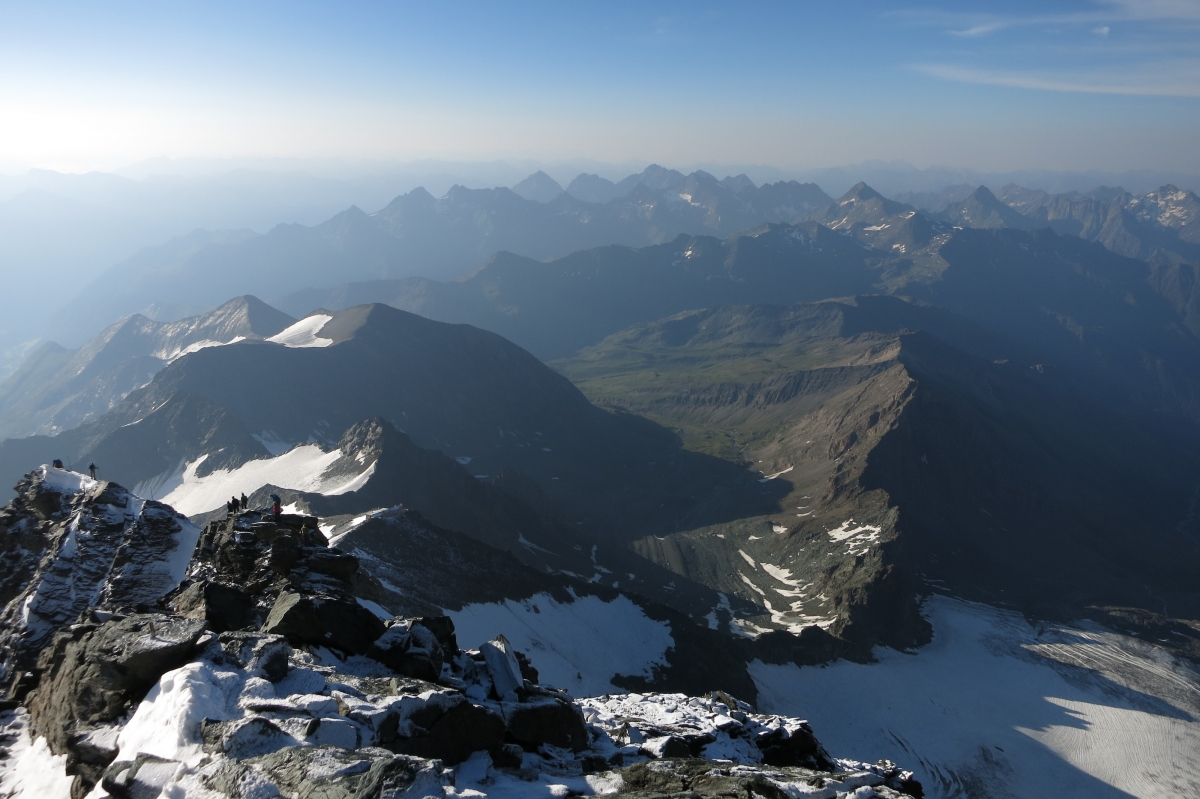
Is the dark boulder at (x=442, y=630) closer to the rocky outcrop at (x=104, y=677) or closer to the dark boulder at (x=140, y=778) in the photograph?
the rocky outcrop at (x=104, y=677)

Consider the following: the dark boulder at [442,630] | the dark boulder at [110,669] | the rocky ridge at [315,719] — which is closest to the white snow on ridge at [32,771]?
the rocky ridge at [315,719]

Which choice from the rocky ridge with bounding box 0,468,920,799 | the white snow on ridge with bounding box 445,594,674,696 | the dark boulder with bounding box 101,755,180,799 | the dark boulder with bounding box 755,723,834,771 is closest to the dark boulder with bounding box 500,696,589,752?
the rocky ridge with bounding box 0,468,920,799

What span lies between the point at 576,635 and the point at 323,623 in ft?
198

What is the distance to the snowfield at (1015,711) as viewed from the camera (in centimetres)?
8169

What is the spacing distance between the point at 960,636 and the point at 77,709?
422ft

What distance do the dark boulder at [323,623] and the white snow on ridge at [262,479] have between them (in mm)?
110865

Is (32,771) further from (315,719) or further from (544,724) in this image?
(544,724)

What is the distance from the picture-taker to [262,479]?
518 feet

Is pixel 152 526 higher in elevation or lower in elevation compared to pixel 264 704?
lower

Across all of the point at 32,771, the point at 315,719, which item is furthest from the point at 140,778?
the point at 32,771

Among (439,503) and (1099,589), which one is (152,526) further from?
(1099,589)

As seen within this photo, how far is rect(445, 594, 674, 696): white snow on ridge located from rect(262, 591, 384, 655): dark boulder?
42.6 m

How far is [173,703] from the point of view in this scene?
904 inches

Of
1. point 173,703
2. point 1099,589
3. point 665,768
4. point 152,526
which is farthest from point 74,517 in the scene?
point 1099,589
